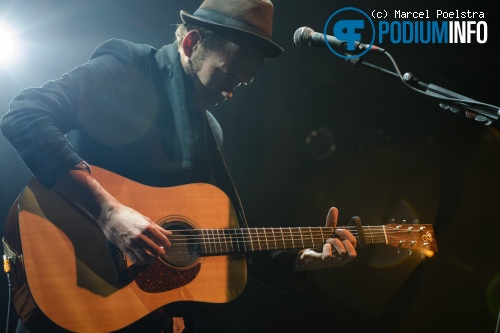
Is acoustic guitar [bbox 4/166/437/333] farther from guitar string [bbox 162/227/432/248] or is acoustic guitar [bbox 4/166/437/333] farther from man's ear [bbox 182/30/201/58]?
man's ear [bbox 182/30/201/58]

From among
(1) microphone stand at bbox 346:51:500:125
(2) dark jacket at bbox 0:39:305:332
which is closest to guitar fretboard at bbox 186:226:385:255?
(2) dark jacket at bbox 0:39:305:332

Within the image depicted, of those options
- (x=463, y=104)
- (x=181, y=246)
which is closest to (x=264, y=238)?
(x=181, y=246)

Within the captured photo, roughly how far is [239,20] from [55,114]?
3.09 feet

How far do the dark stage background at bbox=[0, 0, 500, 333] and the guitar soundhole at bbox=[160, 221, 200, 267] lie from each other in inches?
34.3

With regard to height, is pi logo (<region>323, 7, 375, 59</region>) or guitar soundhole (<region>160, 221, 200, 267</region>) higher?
pi logo (<region>323, 7, 375, 59</region>)

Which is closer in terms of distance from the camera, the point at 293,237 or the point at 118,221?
the point at 118,221

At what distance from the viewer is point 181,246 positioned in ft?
6.33

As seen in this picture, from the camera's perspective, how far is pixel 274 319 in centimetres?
279

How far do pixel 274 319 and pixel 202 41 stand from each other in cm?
164

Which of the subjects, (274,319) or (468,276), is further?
(468,276)

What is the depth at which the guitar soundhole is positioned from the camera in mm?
1879

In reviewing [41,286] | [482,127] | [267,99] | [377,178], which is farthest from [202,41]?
[482,127]

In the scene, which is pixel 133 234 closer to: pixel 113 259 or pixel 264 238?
pixel 113 259

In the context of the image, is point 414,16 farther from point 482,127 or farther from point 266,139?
point 266,139
